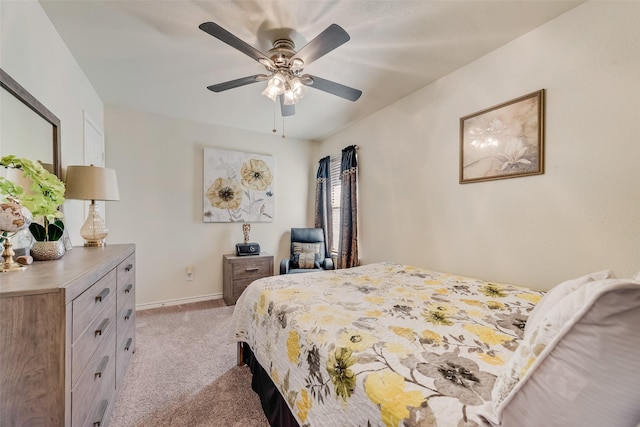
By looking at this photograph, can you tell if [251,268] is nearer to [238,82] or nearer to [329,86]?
[238,82]

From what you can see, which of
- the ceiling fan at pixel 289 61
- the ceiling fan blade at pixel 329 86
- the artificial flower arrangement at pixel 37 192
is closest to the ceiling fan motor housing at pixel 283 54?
the ceiling fan at pixel 289 61

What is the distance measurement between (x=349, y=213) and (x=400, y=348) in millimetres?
2576

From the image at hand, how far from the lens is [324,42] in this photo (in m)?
1.51

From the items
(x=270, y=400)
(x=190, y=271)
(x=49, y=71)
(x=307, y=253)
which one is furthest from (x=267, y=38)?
(x=190, y=271)

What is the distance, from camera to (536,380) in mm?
562

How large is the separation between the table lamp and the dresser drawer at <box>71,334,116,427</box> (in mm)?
957

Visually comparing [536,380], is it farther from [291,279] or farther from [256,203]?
[256,203]

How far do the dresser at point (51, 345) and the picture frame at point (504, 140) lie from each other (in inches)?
102

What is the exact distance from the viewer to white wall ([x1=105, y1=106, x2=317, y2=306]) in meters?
3.13

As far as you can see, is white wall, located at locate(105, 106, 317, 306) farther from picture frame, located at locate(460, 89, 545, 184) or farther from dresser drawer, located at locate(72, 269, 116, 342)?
picture frame, located at locate(460, 89, 545, 184)

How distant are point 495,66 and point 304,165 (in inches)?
114

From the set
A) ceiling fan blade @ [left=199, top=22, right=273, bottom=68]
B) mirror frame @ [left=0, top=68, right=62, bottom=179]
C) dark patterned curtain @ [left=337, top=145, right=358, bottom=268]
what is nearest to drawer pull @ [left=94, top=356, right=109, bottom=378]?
mirror frame @ [left=0, top=68, right=62, bottom=179]

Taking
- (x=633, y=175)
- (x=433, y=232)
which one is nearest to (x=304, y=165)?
(x=433, y=232)

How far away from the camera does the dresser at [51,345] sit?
0.77 metres
